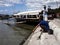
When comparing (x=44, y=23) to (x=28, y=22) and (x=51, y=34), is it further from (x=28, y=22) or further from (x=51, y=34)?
(x=28, y=22)

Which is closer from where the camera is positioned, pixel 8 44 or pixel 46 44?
pixel 46 44

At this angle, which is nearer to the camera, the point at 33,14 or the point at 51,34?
the point at 51,34

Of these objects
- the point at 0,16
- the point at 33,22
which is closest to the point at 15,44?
the point at 33,22

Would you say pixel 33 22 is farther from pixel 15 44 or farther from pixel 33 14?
pixel 15 44

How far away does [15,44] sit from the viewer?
1692cm

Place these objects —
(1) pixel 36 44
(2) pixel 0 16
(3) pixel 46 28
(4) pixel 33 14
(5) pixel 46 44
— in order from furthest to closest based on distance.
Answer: (2) pixel 0 16, (4) pixel 33 14, (3) pixel 46 28, (1) pixel 36 44, (5) pixel 46 44

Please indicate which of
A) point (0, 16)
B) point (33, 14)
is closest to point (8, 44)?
point (33, 14)

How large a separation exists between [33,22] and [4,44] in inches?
1445

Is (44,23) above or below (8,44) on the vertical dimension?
above

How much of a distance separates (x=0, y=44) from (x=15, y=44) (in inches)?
60.5

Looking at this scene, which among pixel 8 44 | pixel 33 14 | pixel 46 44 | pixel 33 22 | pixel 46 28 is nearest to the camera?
pixel 46 44

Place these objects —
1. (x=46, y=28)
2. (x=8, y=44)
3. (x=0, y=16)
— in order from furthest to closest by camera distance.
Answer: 1. (x=0, y=16)
2. (x=8, y=44)
3. (x=46, y=28)

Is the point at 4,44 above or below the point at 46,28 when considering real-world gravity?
below

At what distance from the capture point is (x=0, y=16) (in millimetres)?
141875
